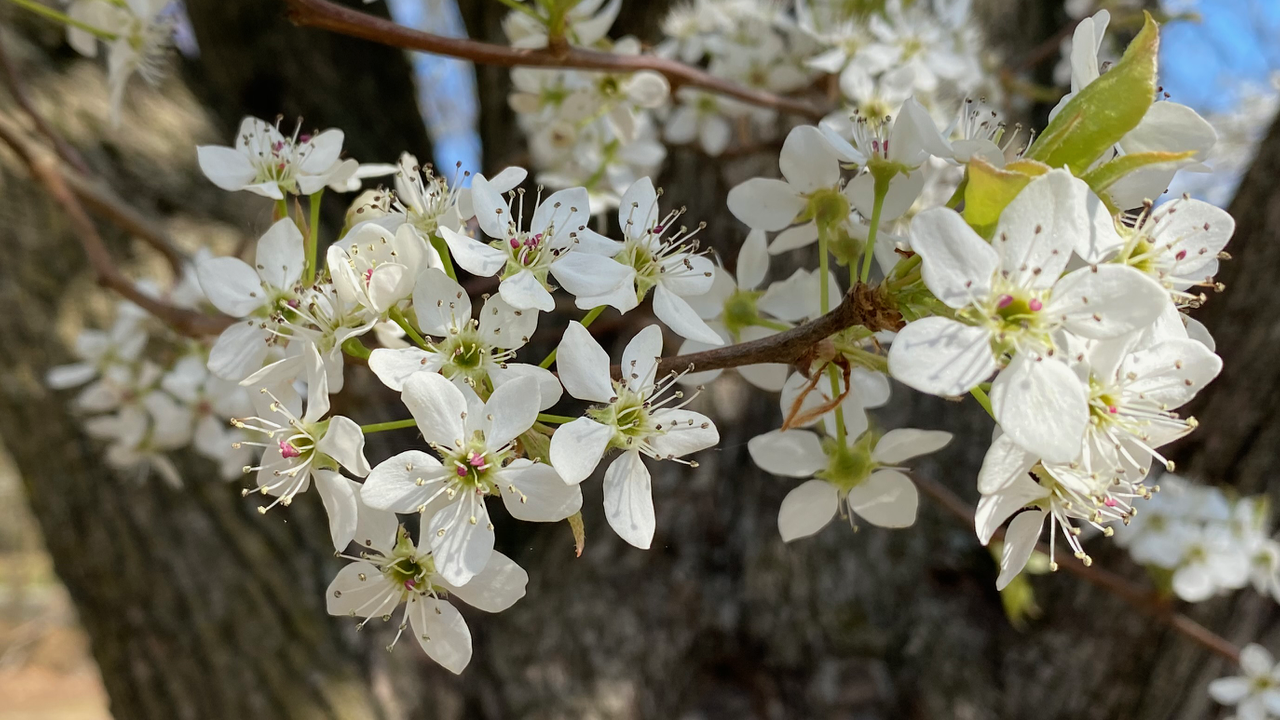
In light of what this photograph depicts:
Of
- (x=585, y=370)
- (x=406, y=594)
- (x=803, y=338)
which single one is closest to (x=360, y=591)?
(x=406, y=594)

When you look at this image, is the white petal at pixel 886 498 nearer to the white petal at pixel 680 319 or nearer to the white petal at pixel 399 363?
the white petal at pixel 680 319

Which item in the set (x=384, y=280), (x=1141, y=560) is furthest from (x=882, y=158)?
(x=1141, y=560)

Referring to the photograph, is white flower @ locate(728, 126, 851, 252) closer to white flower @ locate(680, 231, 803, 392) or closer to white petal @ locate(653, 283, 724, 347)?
white flower @ locate(680, 231, 803, 392)

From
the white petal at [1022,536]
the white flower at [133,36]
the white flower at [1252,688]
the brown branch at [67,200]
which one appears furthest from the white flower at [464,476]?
the white flower at [1252,688]

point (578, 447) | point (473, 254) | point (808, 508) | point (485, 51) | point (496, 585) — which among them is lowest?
point (808, 508)

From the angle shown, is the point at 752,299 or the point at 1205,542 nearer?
the point at 752,299

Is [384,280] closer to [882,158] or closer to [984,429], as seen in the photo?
[882,158]

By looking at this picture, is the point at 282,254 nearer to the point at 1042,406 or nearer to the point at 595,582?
the point at 1042,406
